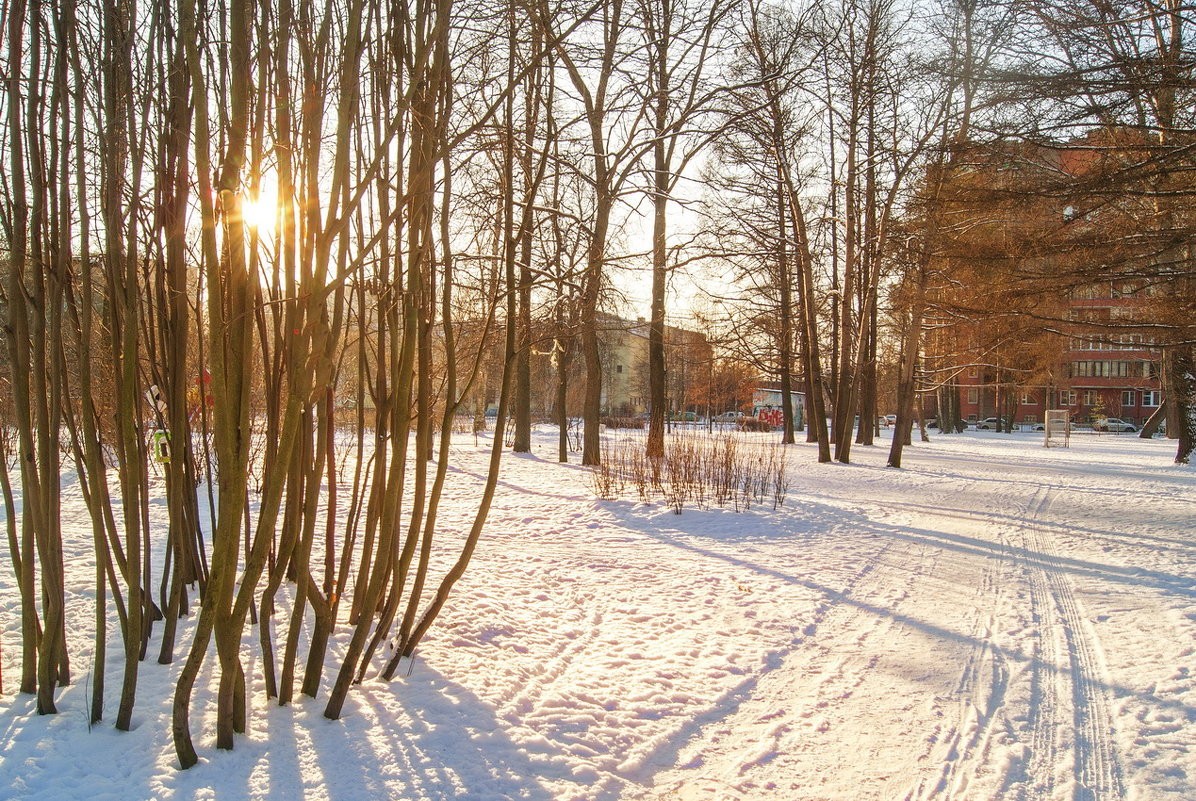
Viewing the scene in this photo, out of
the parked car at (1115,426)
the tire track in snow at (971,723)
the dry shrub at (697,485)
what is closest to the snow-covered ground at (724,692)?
the tire track in snow at (971,723)

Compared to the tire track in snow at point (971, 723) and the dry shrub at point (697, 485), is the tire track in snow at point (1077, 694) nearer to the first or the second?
the tire track in snow at point (971, 723)

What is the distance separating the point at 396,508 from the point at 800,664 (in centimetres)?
220

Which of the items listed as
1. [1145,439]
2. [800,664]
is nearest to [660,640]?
[800,664]

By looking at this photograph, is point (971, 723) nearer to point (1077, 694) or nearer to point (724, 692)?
point (1077, 694)

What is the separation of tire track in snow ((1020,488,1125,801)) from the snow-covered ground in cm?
1

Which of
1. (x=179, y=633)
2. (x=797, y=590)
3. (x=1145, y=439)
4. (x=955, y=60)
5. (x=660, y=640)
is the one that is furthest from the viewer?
(x=1145, y=439)

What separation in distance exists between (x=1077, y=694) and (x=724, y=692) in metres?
1.64

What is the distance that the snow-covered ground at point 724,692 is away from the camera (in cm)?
253

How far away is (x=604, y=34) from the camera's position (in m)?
8.68

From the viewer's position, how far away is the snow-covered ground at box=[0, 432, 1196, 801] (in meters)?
2.53

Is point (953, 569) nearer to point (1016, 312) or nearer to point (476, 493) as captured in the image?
point (1016, 312)

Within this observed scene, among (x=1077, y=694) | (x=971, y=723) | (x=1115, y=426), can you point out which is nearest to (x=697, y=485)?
(x=1077, y=694)

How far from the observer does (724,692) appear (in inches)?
137

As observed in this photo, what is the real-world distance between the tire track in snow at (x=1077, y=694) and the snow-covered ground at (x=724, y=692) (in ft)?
0.05
